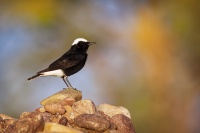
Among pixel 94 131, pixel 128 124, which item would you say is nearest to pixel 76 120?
pixel 94 131

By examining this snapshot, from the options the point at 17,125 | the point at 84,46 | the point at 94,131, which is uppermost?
the point at 84,46

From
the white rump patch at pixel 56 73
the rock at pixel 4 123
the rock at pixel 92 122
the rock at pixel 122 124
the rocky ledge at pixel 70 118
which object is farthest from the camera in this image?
the white rump patch at pixel 56 73

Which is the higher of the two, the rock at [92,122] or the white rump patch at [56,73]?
the white rump patch at [56,73]

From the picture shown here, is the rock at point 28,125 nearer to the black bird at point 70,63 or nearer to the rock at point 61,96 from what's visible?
the rock at point 61,96

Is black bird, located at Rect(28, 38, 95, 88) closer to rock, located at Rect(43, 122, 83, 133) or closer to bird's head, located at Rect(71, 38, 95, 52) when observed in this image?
bird's head, located at Rect(71, 38, 95, 52)

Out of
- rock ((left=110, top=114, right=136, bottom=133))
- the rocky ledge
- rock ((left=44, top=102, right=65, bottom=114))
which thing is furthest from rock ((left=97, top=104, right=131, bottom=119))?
rock ((left=44, top=102, right=65, bottom=114))

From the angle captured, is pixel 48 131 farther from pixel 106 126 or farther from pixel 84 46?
pixel 84 46

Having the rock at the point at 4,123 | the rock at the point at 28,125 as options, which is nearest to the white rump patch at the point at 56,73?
the rock at the point at 4,123

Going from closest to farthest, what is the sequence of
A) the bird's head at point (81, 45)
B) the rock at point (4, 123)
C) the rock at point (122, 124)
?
the rock at point (4, 123) < the rock at point (122, 124) < the bird's head at point (81, 45)
